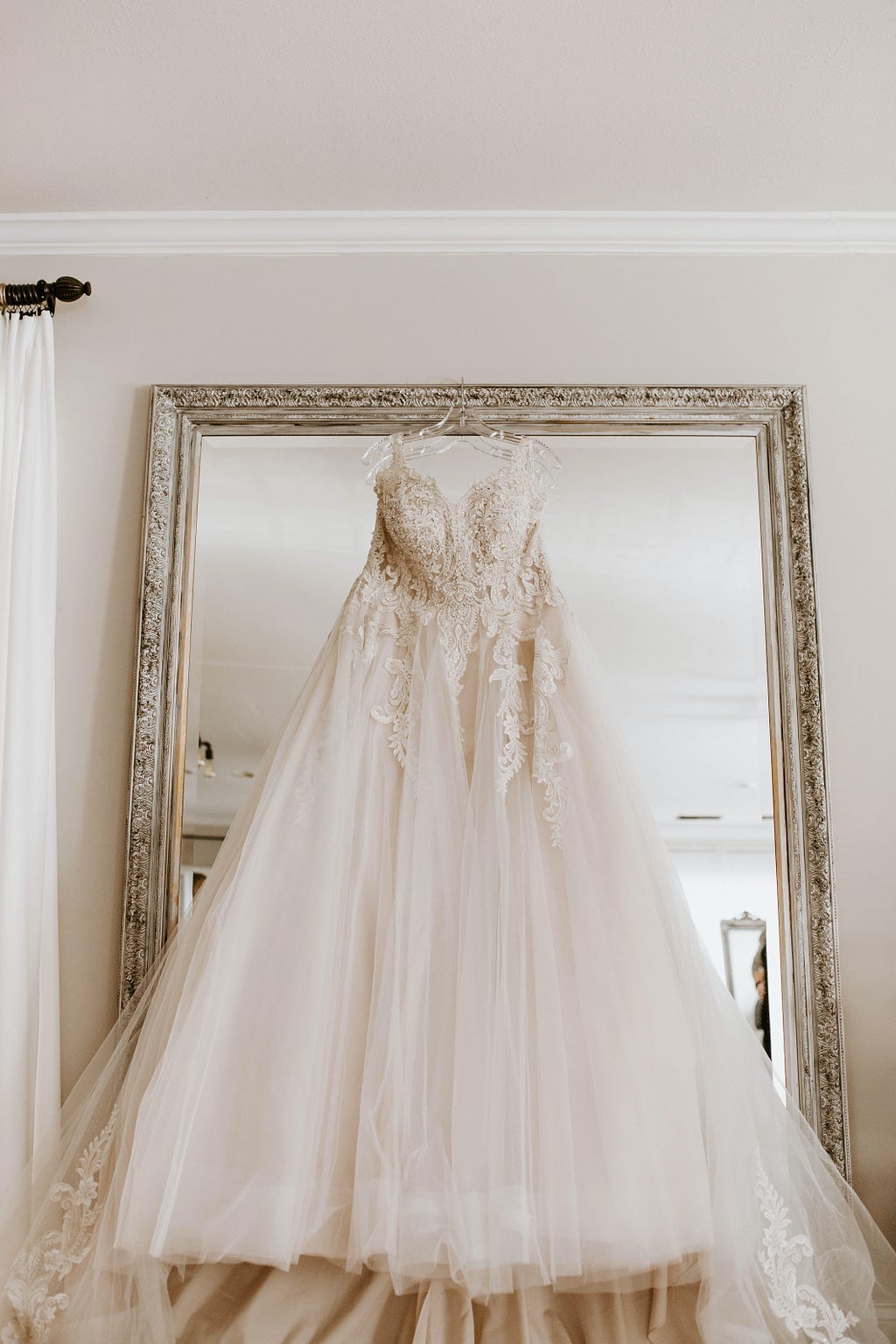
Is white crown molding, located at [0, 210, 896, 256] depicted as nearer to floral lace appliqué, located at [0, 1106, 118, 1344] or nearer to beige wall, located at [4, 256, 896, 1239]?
beige wall, located at [4, 256, 896, 1239]

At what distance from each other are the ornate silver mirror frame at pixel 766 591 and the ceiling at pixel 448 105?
17.2 inches

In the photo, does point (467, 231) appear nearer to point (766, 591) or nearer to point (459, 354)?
point (459, 354)

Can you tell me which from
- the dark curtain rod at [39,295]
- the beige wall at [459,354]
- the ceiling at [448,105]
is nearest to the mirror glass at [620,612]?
the beige wall at [459,354]

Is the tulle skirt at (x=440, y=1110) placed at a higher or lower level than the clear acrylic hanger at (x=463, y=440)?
lower

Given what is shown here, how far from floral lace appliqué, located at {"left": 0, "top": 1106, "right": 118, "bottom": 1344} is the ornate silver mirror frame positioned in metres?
0.39

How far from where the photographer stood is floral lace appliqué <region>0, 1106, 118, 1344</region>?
4.63ft

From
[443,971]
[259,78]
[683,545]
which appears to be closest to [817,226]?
[683,545]

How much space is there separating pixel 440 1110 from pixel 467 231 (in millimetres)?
1799

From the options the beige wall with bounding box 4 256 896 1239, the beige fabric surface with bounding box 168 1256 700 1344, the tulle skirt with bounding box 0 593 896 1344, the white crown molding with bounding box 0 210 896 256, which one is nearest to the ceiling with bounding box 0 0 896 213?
the white crown molding with bounding box 0 210 896 256

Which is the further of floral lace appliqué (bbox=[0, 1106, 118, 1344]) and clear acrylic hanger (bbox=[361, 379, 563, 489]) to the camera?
clear acrylic hanger (bbox=[361, 379, 563, 489])

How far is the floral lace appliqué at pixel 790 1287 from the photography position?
4.56 ft

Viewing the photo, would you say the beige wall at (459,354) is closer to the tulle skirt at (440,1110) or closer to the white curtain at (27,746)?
the white curtain at (27,746)

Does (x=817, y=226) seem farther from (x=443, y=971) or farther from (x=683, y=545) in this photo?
(x=443, y=971)

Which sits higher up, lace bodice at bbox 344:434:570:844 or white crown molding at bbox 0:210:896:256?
white crown molding at bbox 0:210:896:256
